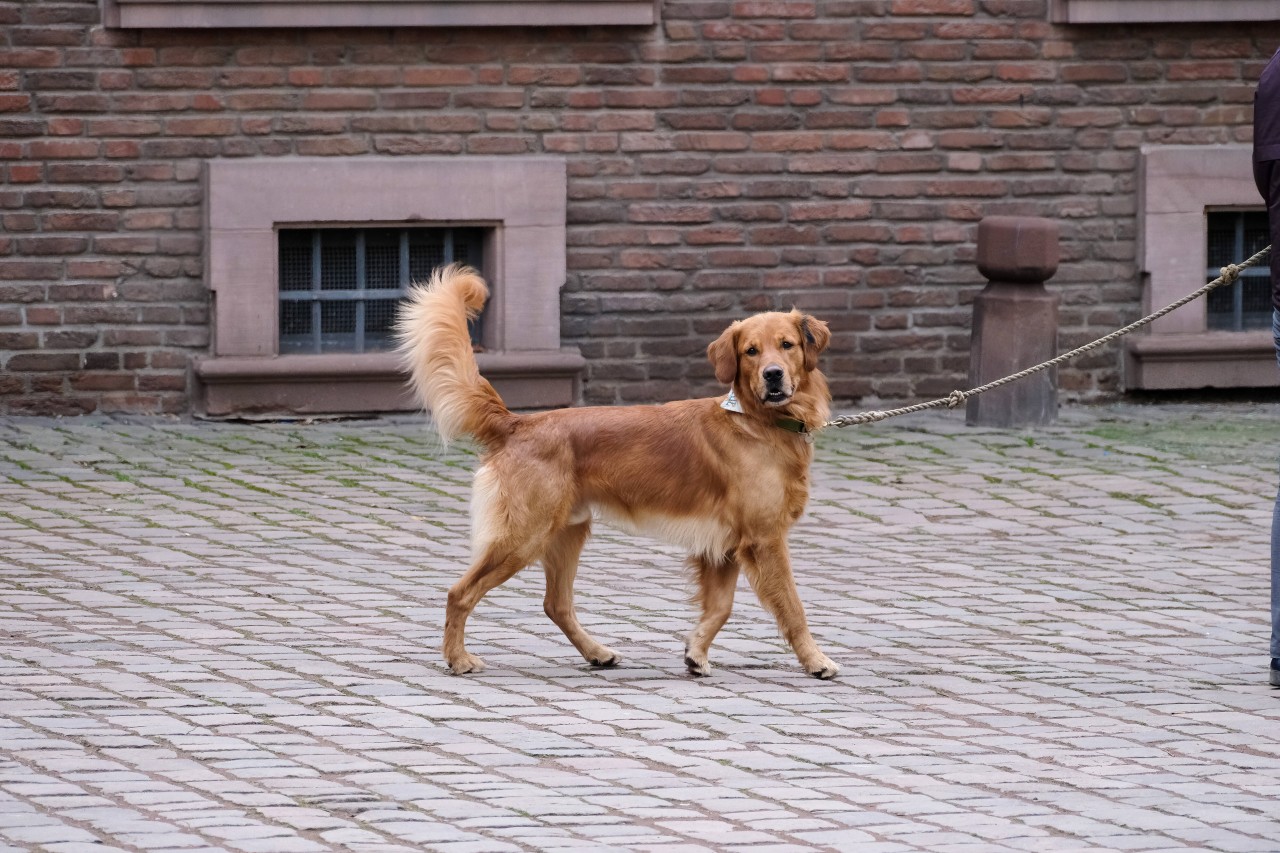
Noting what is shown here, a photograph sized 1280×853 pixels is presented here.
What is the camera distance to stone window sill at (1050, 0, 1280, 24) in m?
12.7

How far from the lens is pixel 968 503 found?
10055 millimetres

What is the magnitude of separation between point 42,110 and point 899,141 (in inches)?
189

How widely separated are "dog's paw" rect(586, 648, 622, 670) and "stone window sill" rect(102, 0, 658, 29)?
19.7 feet

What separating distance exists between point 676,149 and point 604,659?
6.03 m

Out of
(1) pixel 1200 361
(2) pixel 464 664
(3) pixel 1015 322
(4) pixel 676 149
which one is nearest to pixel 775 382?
(2) pixel 464 664

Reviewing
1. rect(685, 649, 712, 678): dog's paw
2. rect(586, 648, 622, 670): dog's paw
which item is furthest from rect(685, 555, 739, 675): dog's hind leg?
rect(586, 648, 622, 670): dog's paw

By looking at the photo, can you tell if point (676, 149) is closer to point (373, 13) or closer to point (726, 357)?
point (373, 13)

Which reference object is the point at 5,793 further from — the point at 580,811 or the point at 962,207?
the point at 962,207

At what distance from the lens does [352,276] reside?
12.5m

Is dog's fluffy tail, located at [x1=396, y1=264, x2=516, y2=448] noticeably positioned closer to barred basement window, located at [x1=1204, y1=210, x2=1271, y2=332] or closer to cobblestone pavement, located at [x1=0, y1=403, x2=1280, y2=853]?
cobblestone pavement, located at [x1=0, y1=403, x2=1280, y2=853]

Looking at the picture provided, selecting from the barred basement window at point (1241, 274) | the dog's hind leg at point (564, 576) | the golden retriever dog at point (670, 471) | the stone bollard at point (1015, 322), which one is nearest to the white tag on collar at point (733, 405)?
the golden retriever dog at point (670, 471)

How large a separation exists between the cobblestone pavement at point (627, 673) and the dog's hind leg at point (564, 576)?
13 centimetres

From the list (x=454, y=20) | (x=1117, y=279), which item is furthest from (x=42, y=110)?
(x=1117, y=279)

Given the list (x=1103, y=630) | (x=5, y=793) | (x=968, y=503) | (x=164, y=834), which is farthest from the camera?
(x=968, y=503)
